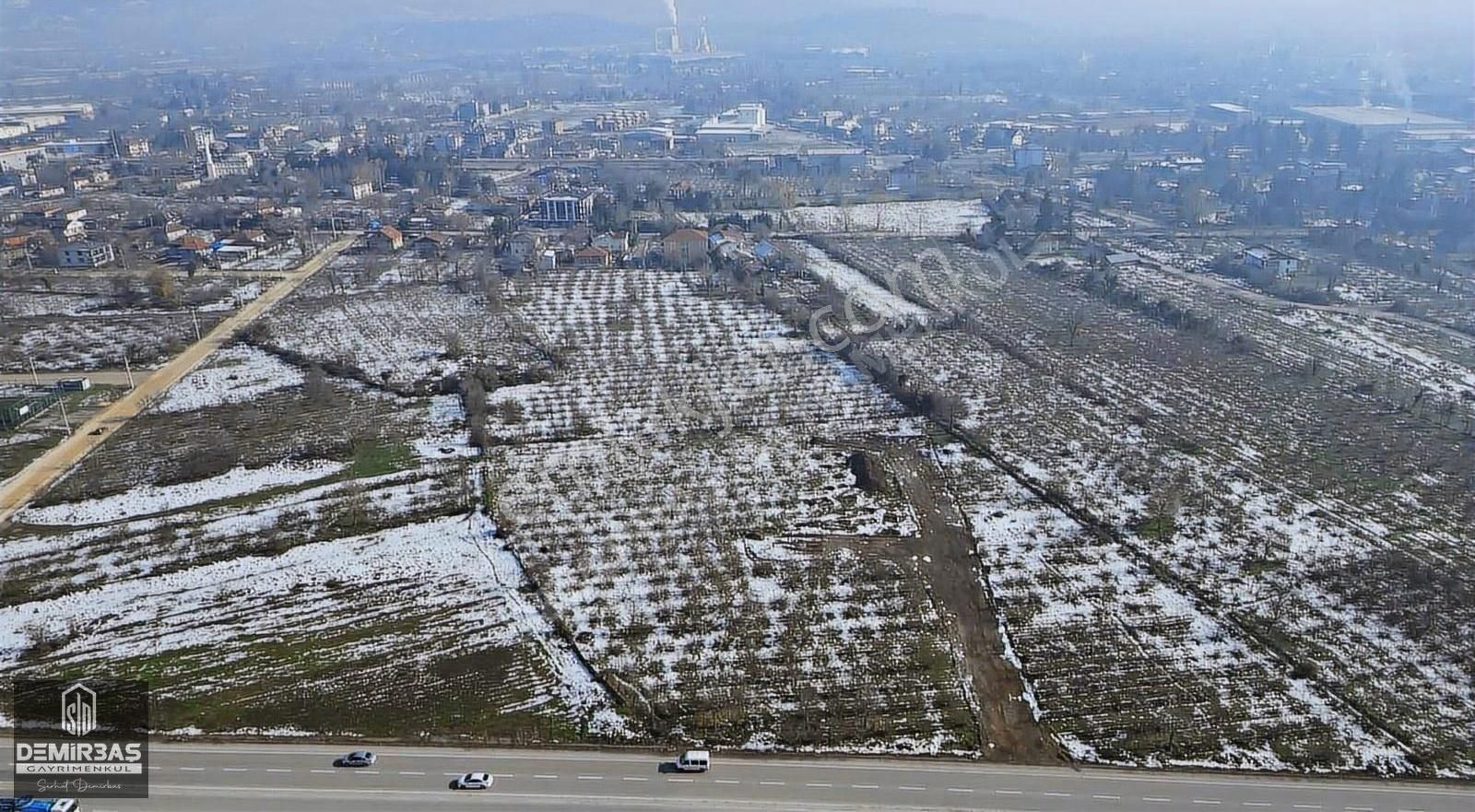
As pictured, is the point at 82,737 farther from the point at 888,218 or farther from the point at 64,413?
the point at 888,218

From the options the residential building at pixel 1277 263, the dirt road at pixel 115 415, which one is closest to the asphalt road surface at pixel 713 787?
the dirt road at pixel 115 415

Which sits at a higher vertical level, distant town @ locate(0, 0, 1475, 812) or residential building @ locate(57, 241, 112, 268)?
residential building @ locate(57, 241, 112, 268)

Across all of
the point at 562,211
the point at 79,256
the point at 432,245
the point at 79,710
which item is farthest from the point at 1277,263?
the point at 79,256

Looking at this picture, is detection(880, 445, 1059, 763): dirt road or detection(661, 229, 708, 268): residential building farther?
detection(661, 229, 708, 268): residential building

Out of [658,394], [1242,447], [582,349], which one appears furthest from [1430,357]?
[582,349]

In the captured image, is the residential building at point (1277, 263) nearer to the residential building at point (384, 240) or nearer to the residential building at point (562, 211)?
the residential building at point (562, 211)

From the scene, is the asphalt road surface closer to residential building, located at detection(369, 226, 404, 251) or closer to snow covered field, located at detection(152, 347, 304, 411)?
snow covered field, located at detection(152, 347, 304, 411)

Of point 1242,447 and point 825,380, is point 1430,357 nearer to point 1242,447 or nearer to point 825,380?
point 1242,447

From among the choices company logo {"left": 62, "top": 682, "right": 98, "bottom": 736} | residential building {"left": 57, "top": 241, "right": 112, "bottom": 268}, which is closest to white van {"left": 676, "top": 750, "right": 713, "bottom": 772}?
company logo {"left": 62, "top": 682, "right": 98, "bottom": 736}
